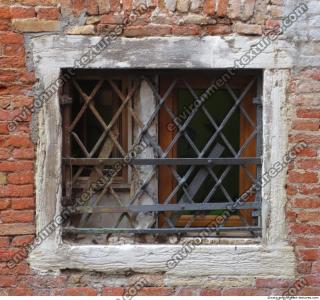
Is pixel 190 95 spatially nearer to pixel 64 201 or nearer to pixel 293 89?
pixel 293 89

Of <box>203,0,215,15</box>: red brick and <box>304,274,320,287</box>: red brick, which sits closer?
<box>203,0,215,15</box>: red brick

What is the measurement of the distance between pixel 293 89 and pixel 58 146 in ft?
4.99

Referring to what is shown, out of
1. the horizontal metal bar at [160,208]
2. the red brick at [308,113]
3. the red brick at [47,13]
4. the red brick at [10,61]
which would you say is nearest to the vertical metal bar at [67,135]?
the horizontal metal bar at [160,208]

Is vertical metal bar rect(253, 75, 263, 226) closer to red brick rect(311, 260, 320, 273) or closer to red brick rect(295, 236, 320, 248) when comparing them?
red brick rect(295, 236, 320, 248)

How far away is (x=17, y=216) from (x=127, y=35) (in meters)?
1.33

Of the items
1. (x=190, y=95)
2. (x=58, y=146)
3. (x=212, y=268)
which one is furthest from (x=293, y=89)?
(x=58, y=146)

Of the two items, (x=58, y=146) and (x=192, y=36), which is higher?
(x=192, y=36)

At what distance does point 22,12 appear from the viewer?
2822 millimetres

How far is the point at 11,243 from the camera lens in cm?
293

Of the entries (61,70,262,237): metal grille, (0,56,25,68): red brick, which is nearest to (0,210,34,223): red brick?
(61,70,262,237): metal grille

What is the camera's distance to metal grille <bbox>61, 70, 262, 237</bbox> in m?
3.00

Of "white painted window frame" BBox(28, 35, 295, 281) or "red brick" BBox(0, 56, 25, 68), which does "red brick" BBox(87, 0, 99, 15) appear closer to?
"white painted window frame" BBox(28, 35, 295, 281)

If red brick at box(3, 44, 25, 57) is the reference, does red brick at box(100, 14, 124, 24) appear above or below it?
above

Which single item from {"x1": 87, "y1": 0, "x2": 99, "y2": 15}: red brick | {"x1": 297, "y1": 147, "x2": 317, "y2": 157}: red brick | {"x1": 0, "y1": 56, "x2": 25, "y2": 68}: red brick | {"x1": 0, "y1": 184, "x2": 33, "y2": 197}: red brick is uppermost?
{"x1": 87, "y1": 0, "x2": 99, "y2": 15}: red brick
